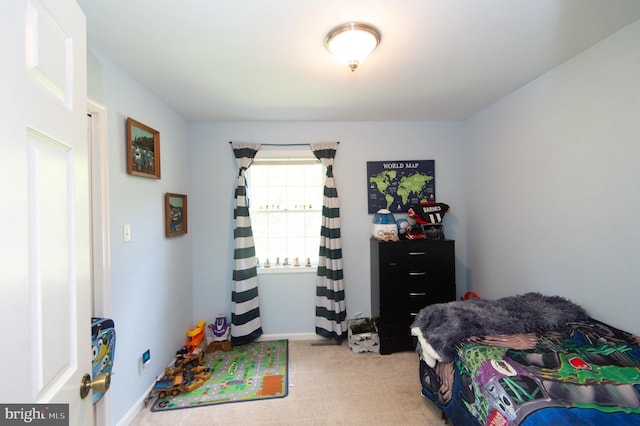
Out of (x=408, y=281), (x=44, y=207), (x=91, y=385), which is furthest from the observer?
(x=408, y=281)

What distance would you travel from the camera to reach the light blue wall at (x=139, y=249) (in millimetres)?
1716

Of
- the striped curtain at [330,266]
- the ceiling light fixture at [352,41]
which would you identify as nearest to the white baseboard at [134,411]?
the striped curtain at [330,266]

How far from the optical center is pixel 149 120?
214cm

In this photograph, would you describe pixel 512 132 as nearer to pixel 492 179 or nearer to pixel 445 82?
pixel 492 179

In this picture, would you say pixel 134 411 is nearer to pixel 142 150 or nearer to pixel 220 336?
pixel 220 336

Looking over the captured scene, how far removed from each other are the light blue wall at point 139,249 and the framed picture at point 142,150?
4 centimetres

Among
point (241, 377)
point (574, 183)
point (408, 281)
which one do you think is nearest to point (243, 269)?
point (241, 377)

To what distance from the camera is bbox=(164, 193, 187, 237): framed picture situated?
2.33m

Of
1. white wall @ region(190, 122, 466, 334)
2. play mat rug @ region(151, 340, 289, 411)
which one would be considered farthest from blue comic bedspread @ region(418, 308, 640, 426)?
white wall @ region(190, 122, 466, 334)

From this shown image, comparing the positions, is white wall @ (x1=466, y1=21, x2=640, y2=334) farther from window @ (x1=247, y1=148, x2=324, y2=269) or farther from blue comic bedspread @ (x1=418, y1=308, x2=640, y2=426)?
window @ (x1=247, y1=148, x2=324, y2=269)

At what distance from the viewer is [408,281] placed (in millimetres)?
2600

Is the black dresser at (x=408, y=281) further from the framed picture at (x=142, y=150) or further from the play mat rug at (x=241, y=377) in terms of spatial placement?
the framed picture at (x=142, y=150)

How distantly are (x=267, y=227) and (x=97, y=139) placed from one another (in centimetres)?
178

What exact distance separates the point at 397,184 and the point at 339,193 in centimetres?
69
